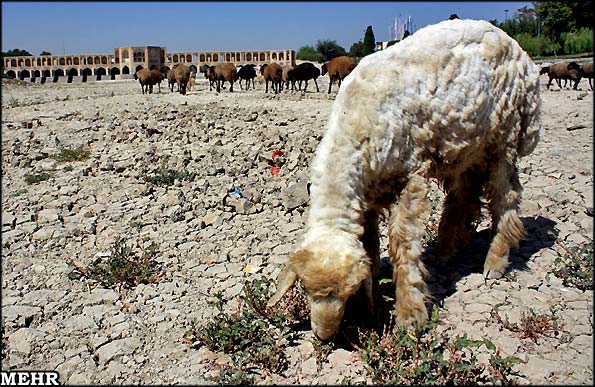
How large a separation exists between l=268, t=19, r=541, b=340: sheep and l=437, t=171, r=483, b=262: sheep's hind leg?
596 millimetres

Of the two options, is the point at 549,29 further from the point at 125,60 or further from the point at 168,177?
the point at 125,60

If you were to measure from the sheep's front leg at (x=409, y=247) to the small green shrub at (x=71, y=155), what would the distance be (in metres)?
7.52

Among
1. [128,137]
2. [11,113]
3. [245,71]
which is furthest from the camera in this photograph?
[245,71]

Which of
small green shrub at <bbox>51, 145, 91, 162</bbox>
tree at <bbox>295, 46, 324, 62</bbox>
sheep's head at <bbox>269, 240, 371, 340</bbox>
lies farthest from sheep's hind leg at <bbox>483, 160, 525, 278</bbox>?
tree at <bbox>295, 46, 324, 62</bbox>

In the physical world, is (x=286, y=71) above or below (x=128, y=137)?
above

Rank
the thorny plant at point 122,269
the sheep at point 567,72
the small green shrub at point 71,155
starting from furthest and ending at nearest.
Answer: the sheep at point 567,72 < the small green shrub at point 71,155 < the thorny plant at point 122,269

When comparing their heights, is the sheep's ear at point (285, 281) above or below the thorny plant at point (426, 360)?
above

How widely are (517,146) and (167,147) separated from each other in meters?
6.93

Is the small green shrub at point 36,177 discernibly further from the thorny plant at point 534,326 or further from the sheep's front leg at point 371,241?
the thorny plant at point 534,326


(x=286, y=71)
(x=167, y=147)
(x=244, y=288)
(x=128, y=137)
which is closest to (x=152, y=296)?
(x=244, y=288)

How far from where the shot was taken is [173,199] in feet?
25.6

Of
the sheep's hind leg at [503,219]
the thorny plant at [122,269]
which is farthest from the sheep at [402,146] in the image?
the thorny plant at [122,269]

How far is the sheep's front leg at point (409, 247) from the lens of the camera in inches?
176

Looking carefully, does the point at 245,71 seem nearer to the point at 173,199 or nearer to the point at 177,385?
the point at 173,199
